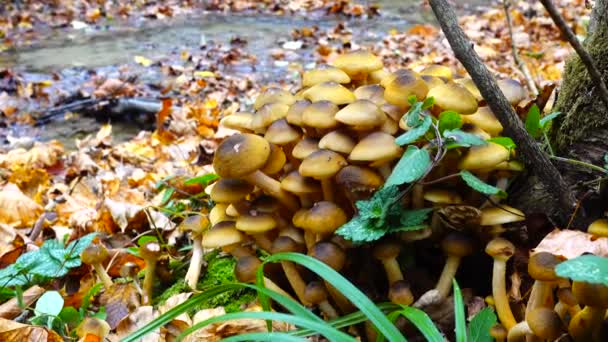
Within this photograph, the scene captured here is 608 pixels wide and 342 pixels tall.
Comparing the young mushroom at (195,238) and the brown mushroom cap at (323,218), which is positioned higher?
the brown mushroom cap at (323,218)

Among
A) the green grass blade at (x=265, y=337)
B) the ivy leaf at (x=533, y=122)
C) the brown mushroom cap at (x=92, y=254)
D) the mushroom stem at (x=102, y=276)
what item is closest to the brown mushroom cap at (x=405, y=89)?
the ivy leaf at (x=533, y=122)

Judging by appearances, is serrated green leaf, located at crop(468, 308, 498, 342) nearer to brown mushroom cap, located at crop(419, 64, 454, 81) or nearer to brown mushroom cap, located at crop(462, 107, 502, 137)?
brown mushroom cap, located at crop(462, 107, 502, 137)

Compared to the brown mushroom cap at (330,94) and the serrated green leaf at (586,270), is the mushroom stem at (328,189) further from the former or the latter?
the serrated green leaf at (586,270)

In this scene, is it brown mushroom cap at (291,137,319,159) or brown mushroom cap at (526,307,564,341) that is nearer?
brown mushroom cap at (526,307,564,341)

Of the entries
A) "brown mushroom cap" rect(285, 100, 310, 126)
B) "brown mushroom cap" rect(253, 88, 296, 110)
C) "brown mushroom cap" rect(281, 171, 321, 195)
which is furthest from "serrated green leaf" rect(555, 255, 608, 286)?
"brown mushroom cap" rect(253, 88, 296, 110)

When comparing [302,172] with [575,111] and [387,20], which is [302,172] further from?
[387,20]

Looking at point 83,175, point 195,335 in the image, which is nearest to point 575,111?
point 195,335

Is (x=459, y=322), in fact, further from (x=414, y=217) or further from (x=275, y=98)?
A: (x=275, y=98)
